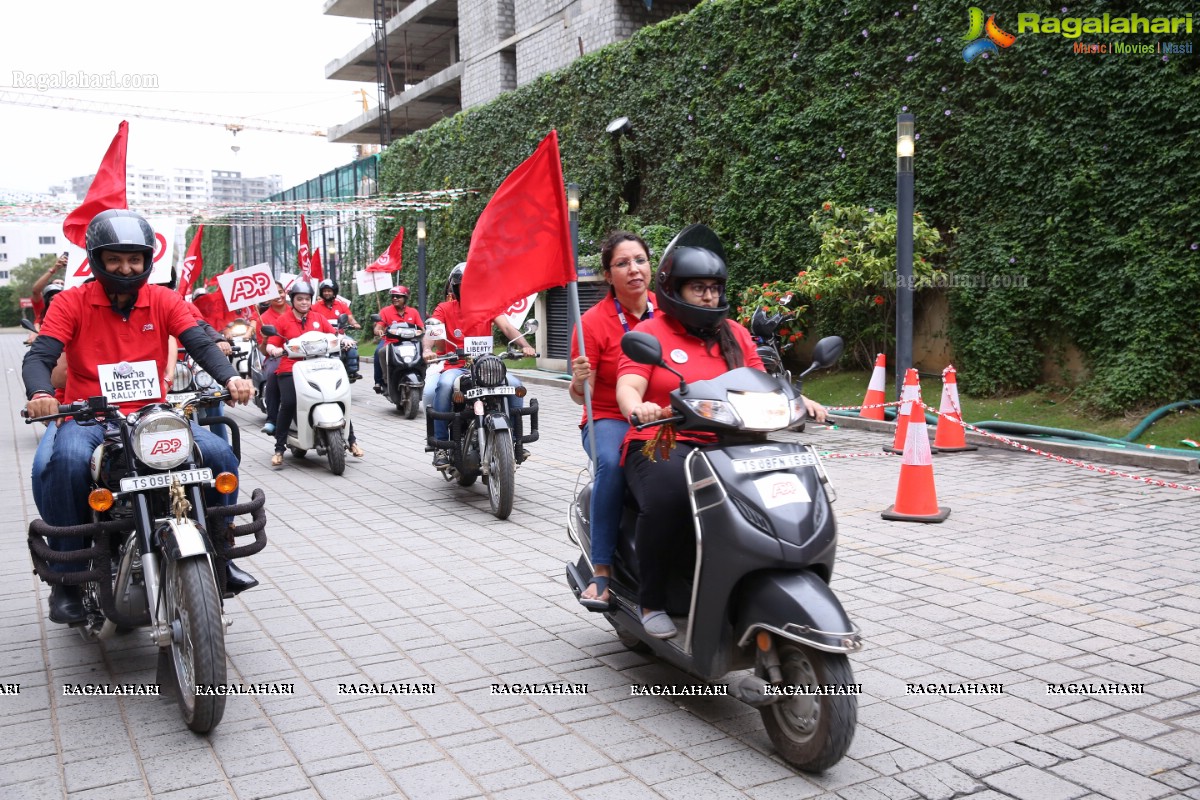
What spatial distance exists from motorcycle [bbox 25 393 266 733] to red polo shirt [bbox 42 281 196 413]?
335 millimetres

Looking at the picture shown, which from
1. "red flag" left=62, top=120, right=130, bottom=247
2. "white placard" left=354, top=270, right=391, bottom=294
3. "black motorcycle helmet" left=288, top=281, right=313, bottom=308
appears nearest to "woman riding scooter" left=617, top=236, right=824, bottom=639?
"red flag" left=62, top=120, right=130, bottom=247

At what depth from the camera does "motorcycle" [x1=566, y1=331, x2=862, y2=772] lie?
334cm

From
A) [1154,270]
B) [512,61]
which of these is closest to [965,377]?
[1154,270]

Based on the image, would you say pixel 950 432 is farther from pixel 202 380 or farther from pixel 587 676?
pixel 202 380

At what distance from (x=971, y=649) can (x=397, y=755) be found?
2.54 metres

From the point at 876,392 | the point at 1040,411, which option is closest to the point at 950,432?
the point at 1040,411

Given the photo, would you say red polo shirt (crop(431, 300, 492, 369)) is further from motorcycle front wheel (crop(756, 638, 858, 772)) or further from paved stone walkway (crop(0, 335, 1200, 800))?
motorcycle front wheel (crop(756, 638, 858, 772))

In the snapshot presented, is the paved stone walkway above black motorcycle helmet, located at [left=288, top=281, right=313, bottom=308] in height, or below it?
below

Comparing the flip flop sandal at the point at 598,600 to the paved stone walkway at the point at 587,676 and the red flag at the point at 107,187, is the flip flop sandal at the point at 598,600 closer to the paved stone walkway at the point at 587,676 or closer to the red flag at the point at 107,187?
the paved stone walkway at the point at 587,676

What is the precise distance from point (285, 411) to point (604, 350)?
677cm

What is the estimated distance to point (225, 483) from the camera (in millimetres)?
4230

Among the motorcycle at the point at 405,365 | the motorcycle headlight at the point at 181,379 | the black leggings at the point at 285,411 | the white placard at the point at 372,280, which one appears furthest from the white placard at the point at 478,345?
the white placard at the point at 372,280

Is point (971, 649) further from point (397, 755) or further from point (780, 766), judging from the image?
point (397, 755)

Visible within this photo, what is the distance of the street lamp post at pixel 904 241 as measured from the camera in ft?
34.5
